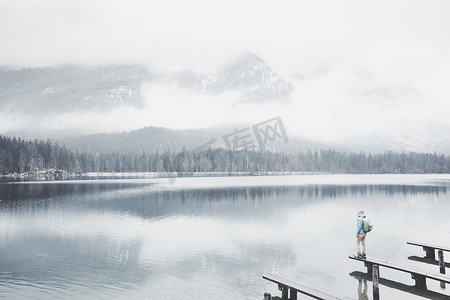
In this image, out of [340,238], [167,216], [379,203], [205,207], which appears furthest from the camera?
[379,203]

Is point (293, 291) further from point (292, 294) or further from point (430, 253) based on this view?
point (430, 253)

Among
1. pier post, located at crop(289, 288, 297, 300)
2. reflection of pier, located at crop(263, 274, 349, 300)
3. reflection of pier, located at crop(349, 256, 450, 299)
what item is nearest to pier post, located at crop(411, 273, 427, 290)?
reflection of pier, located at crop(349, 256, 450, 299)

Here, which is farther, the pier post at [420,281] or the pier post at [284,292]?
the pier post at [420,281]

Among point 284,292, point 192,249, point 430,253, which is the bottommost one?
point 192,249

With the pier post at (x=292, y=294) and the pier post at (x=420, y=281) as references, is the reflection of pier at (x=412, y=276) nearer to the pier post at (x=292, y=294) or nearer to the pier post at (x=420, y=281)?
the pier post at (x=420, y=281)

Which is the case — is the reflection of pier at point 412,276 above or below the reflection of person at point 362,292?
above

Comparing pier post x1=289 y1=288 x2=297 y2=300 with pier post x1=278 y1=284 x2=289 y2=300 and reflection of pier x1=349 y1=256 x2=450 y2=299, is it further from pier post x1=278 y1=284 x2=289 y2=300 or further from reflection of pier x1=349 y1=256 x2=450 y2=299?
reflection of pier x1=349 y1=256 x2=450 y2=299

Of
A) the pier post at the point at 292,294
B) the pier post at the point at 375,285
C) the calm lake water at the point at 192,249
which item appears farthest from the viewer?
the calm lake water at the point at 192,249

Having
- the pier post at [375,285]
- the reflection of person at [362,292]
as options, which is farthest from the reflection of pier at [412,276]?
the reflection of person at [362,292]

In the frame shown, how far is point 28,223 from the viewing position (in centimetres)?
4662

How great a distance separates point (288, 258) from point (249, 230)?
42.4 feet

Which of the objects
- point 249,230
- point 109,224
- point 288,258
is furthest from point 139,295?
point 109,224

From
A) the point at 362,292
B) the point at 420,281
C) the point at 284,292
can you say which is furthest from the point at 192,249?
the point at 420,281

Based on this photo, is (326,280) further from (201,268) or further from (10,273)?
(10,273)
